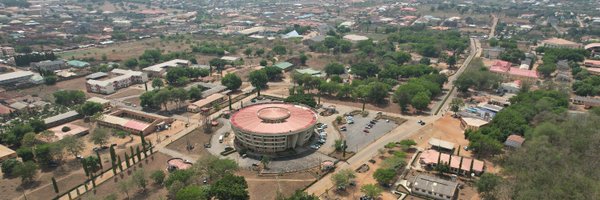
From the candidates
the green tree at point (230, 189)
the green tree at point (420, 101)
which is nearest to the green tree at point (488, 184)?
the green tree at point (230, 189)

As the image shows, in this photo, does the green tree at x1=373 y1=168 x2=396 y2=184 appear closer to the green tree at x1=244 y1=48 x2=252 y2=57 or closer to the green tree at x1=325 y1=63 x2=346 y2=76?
the green tree at x1=325 y1=63 x2=346 y2=76

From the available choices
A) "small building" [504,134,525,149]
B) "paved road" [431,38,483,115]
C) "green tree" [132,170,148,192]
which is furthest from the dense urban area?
"paved road" [431,38,483,115]

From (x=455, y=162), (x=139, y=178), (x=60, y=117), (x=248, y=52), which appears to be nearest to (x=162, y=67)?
(x=248, y=52)

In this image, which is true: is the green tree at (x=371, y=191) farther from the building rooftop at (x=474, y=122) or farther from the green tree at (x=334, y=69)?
the green tree at (x=334, y=69)

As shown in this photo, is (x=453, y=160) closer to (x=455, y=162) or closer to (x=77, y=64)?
(x=455, y=162)

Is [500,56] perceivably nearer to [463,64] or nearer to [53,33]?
[463,64]
